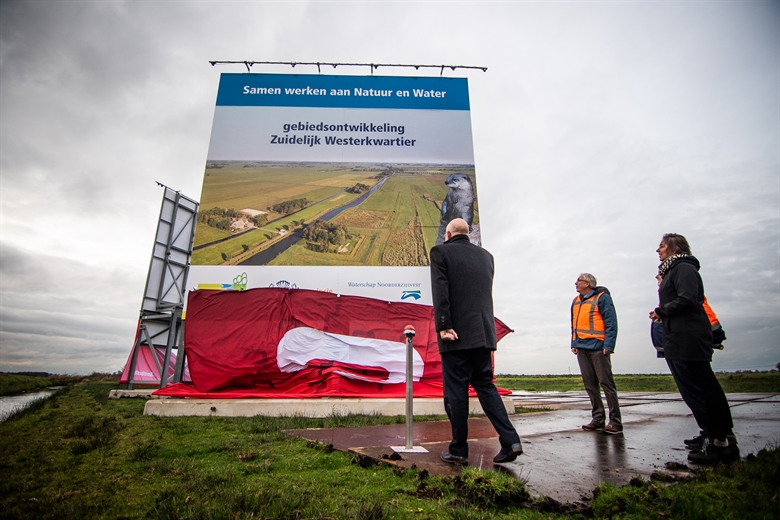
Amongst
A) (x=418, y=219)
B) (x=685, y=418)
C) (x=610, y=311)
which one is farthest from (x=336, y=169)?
(x=685, y=418)

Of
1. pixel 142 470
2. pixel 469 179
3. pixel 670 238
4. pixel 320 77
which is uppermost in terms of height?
pixel 320 77

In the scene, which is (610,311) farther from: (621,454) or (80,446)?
(80,446)

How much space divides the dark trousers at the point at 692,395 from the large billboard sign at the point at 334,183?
5730 millimetres

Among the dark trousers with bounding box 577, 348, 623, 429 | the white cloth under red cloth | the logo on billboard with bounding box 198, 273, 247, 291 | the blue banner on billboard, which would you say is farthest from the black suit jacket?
the blue banner on billboard

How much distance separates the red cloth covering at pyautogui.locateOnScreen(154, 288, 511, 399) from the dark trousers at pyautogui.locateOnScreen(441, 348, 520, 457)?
3.89 meters

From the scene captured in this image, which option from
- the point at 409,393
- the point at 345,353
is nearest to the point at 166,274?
the point at 345,353

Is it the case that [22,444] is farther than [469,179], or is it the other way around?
[469,179]

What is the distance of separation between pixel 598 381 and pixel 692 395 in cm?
143

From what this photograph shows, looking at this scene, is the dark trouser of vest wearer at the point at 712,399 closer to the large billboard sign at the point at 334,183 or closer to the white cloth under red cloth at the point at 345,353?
the white cloth under red cloth at the point at 345,353

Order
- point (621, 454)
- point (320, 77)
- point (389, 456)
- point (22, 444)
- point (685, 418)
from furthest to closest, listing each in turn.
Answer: point (320, 77), point (685, 418), point (22, 444), point (621, 454), point (389, 456)

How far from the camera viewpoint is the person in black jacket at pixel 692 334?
3051 millimetres

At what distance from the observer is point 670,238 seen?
147 inches

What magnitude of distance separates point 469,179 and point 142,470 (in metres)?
9.42

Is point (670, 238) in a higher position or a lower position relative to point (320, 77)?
lower
